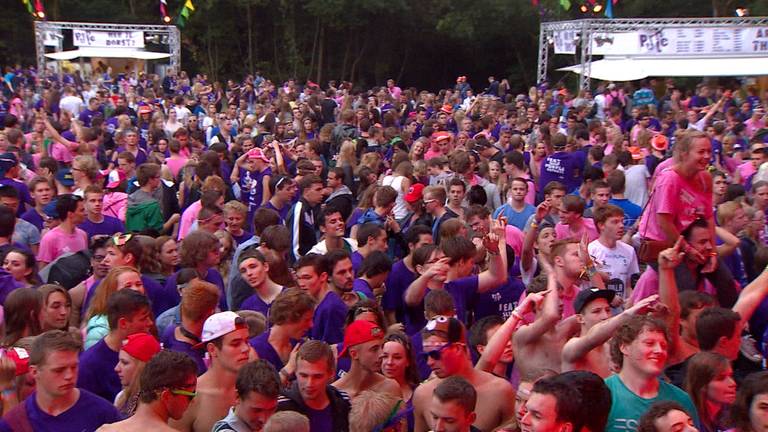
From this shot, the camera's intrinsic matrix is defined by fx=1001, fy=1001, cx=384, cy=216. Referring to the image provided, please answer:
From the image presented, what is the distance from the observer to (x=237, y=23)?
140ft

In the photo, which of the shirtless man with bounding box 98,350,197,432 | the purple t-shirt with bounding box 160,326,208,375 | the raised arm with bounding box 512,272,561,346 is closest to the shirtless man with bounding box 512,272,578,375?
the raised arm with bounding box 512,272,561,346

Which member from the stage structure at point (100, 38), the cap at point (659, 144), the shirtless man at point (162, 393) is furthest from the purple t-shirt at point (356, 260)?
the stage structure at point (100, 38)

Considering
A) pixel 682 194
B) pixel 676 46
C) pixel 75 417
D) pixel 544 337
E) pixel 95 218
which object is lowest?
pixel 75 417

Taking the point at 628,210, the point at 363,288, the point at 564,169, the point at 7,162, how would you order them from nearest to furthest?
the point at 363,288, the point at 628,210, the point at 7,162, the point at 564,169

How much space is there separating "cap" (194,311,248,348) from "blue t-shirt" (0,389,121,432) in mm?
644

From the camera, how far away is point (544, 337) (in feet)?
18.7

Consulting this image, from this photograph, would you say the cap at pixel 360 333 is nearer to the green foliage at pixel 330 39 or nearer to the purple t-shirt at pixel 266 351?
the purple t-shirt at pixel 266 351

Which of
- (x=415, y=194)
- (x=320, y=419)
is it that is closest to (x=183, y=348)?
(x=320, y=419)

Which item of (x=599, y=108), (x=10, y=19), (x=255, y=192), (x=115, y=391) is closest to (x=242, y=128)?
(x=255, y=192)

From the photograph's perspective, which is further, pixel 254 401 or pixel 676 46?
pixel 676 46

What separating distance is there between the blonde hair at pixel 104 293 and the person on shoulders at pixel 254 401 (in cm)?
193

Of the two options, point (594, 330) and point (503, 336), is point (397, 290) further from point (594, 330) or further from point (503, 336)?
point (594, 330)

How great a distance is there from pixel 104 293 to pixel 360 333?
1.87 metres

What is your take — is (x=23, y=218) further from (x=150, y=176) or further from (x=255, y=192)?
(x=255, y=192)
